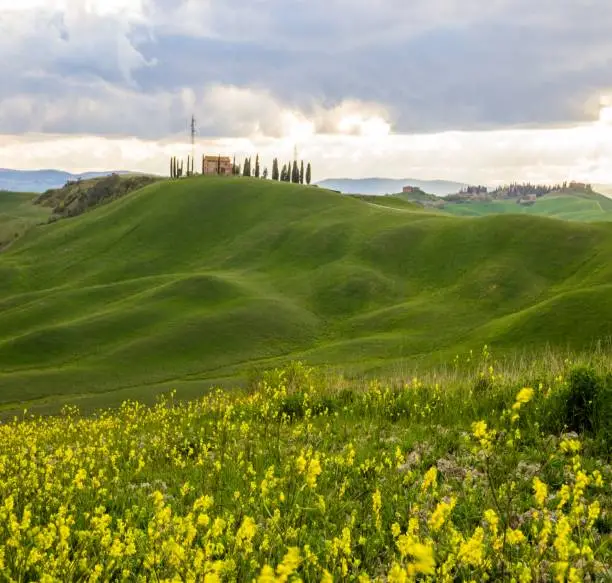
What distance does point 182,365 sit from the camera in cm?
7062

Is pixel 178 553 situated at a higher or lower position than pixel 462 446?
higher

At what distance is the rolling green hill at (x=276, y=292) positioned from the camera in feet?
212

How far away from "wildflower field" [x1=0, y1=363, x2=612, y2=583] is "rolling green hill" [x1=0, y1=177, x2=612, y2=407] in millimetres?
39938

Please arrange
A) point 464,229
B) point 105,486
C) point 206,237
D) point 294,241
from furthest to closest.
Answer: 1. point 206,237
2. point 294,241
3. point 464,229
4. point 105,486

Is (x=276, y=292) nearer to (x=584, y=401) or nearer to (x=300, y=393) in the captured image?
(x=300, y=393)

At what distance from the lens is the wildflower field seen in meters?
6.02

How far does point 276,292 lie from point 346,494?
294 feet

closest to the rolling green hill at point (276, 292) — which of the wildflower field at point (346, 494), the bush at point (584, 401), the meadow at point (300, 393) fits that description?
the meadow at point (300, 393)

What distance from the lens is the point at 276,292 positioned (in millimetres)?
98812

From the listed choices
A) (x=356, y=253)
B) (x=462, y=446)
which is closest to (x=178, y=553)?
(x=462, y=446)

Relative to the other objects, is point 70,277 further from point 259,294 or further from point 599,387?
point 599,387

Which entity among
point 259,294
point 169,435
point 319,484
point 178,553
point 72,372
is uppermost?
point 178,553

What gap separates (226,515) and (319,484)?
2.29 metres

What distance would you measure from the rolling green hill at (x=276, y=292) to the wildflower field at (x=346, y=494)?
39.9 meters
